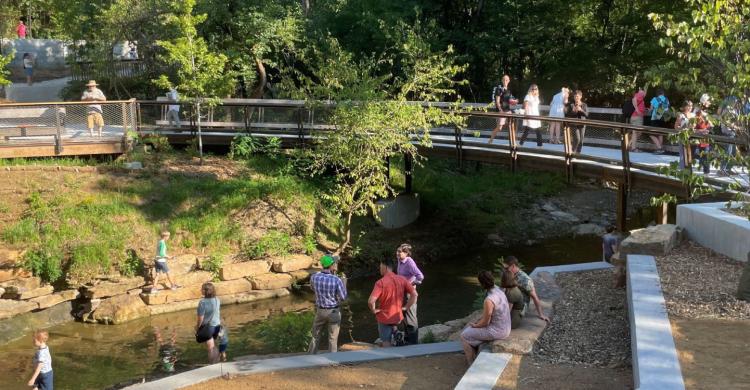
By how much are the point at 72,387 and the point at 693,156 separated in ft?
37.3

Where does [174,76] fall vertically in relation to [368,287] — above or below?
above

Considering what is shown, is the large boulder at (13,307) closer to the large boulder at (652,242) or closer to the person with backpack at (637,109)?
the large boulder at (652,242)

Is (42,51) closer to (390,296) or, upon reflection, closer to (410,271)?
(410,271)

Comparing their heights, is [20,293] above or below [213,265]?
below

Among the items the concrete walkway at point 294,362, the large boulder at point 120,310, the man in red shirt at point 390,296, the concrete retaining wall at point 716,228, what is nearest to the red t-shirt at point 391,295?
the man in red shirt at point 390,296

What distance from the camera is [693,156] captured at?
52.7 ft

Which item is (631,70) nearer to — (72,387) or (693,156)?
(693,156)

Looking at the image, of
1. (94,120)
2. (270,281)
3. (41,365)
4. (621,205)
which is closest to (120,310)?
(270,281)

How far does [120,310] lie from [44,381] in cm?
632

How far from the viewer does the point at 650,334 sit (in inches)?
382

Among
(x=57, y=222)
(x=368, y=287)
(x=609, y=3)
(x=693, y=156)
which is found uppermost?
(x=609, y=3)

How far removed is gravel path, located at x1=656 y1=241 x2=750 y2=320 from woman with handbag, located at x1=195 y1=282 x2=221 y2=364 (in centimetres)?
615

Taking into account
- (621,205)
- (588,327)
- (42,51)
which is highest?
(42,51)

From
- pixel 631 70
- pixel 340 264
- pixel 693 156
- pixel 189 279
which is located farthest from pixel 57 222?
pixel 631 70
